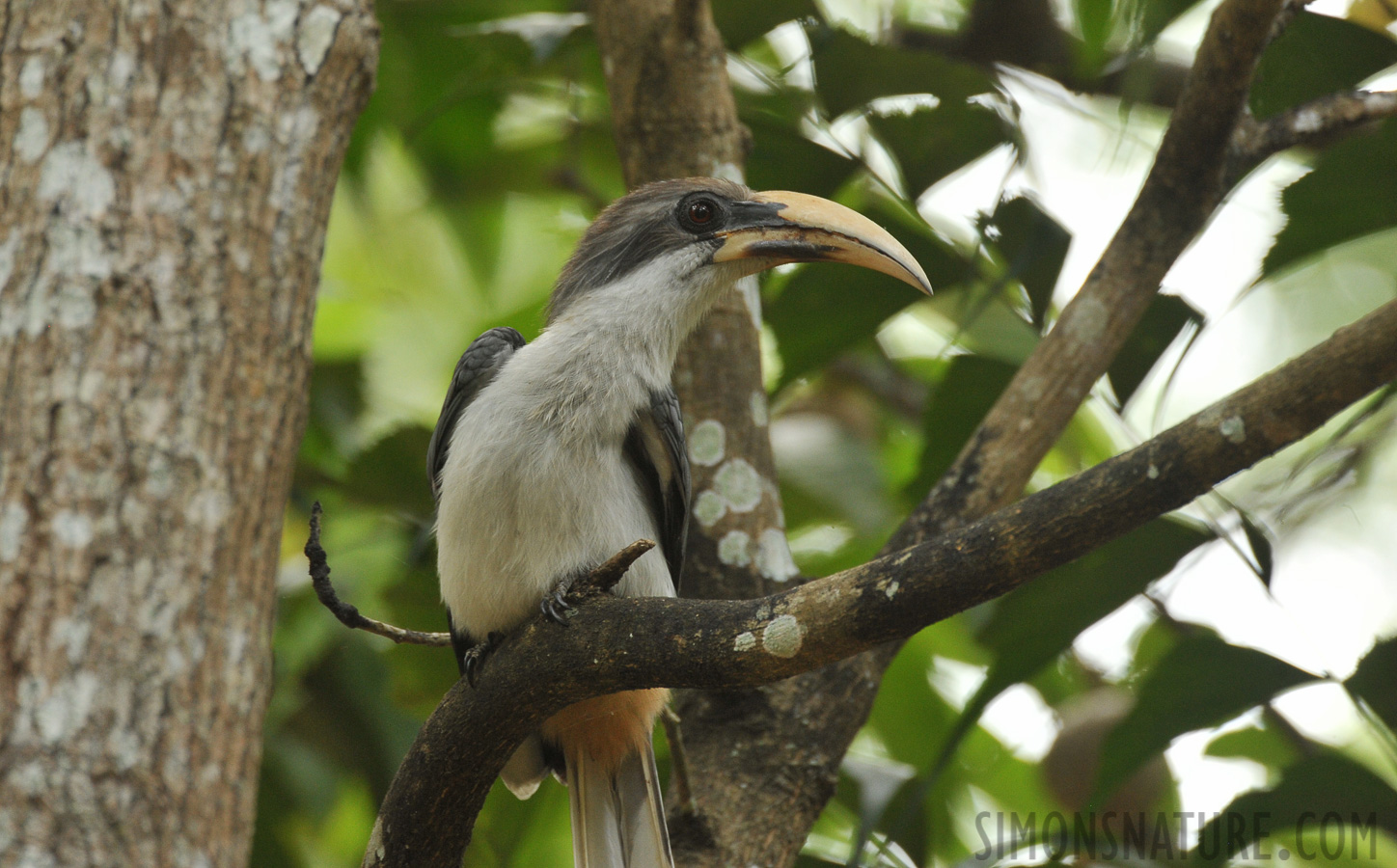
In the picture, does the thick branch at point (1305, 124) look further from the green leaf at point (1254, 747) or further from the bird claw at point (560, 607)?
the green leaf at point (1254, 747)

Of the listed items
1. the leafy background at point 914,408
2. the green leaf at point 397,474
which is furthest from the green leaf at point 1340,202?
the green leaf at point 397,474

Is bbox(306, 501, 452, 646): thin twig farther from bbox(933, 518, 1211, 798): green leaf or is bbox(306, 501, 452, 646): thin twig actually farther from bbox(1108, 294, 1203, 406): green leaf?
bbox(1108, 294, 1203, 406): green leaf

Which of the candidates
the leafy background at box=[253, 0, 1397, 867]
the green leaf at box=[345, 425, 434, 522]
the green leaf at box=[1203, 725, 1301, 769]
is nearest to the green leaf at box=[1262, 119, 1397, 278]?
the leafy background at box=[253, 0, 1397, 867]

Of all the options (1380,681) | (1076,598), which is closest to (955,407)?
(1076,598)

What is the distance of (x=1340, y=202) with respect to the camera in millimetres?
3422

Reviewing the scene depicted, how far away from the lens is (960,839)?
536 cm

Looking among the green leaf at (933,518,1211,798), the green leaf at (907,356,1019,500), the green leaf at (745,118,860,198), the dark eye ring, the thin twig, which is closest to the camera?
the thin twig

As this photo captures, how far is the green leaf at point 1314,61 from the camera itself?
3531 mm

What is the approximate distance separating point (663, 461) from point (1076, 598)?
4.60 ft

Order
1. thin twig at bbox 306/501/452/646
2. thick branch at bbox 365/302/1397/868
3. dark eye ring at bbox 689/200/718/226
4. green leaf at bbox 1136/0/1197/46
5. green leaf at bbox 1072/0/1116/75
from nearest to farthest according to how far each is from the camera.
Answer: thick branch at bbox 365/302/1397/868 < thin twig at bbox 306/501/452/646 < dark eye ring at bbox 689/200/718/226 < green leaf at bbox 1136/0/1197/46 < green leaf at bbox 1072/0/1116/75

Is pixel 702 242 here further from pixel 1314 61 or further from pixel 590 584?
pixel 1314 61

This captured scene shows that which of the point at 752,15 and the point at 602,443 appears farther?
the point at 752,15

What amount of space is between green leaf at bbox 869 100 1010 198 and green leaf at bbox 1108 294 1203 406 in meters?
0.80

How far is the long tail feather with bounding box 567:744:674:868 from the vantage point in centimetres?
307
